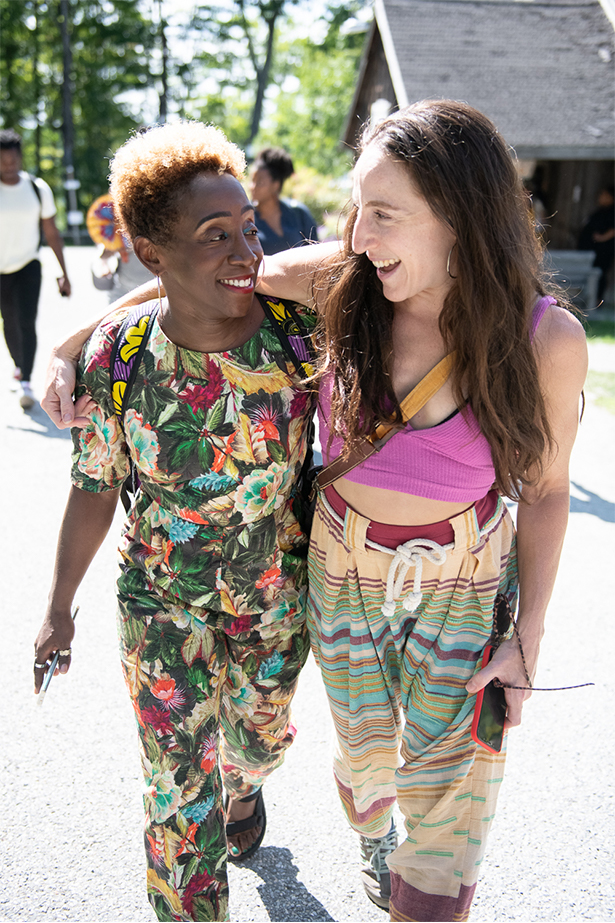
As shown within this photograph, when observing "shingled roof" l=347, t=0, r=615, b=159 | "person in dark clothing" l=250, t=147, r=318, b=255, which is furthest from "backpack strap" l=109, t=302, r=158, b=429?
"shingled roof" l=347, t=0, r=615, b=159

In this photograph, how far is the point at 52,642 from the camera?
2.14 meters

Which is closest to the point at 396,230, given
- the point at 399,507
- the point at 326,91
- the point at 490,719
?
the point at 399,507

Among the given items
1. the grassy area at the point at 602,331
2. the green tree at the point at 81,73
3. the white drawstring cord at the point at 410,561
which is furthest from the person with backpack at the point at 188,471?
the green tree at the point at 81,73

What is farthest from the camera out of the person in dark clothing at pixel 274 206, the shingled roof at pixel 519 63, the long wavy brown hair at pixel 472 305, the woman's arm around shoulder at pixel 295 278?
the shingled roof at pixel 519 63

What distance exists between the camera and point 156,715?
2.04 meters

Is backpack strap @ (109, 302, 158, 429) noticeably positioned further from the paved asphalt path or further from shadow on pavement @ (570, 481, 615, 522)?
shadow on pavement @ (570, 481, 615, 522)

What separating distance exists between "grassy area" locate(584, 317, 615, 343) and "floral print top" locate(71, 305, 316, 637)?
986 centimetres

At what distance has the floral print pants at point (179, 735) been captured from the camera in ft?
6.63

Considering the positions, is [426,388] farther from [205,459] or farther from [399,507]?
[205,459]

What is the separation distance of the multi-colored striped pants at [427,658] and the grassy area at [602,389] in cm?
643

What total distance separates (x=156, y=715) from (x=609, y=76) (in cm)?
1818

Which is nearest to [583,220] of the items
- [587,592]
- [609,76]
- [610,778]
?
[609,76]

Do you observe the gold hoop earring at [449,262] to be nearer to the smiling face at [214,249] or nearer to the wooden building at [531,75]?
the smiling face at [214,249]

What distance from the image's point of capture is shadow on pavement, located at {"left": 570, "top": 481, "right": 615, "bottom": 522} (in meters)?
5.34
